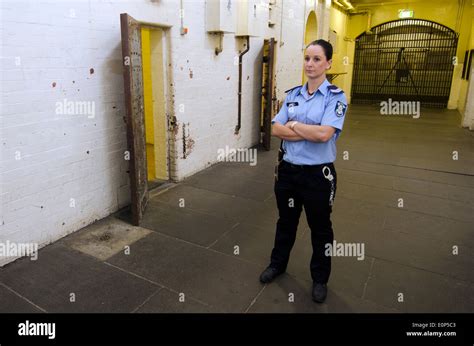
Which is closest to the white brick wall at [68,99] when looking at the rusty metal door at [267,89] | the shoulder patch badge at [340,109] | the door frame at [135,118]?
the door frame at [135,118]

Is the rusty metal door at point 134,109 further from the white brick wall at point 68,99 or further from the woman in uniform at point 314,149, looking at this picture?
the woman in uniform at point 314,149

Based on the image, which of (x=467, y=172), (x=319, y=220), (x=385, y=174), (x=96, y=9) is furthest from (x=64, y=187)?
(x=467, y=172)

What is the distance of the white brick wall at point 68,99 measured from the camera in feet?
9.14

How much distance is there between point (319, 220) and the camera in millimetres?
2414

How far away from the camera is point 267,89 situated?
663 centimetres

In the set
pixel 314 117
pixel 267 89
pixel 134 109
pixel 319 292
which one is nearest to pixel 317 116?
pixel 314 117

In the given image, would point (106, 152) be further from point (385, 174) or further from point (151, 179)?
point (385, 174)

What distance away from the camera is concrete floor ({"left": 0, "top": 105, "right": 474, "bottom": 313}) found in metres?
2.52

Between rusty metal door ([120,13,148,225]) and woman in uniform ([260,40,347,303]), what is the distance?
5.08ft

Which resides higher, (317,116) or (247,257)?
(317,116)

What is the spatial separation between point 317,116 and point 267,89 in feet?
14.7

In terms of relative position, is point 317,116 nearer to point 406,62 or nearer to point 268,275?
point 268,275

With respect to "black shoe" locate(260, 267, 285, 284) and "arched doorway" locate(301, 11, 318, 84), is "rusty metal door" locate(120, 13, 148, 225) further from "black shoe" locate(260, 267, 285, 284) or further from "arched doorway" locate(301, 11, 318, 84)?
"arched doorway" locate(301, 11, 318, 84)

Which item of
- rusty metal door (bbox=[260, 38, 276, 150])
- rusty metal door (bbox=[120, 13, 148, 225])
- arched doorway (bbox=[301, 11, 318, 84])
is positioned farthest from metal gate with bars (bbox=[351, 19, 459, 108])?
rusty metal door (bbox=[120, 13, 148, 225])
